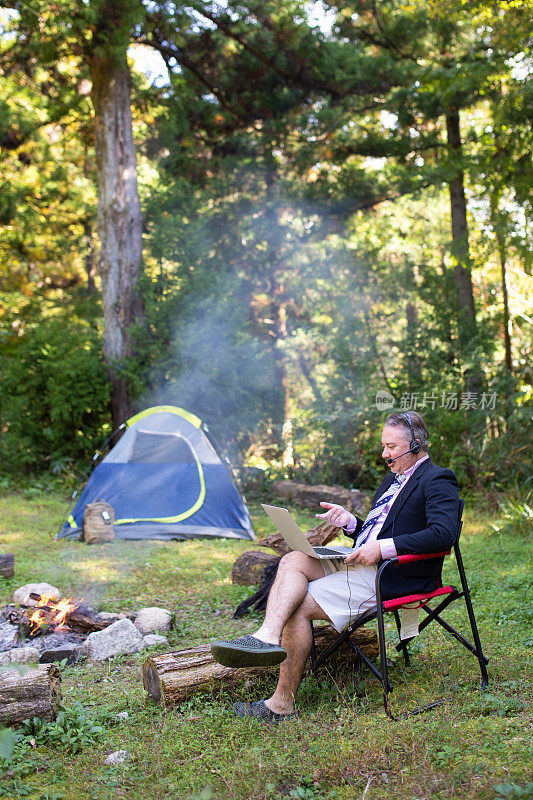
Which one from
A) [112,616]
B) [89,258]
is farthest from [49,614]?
[89,258]

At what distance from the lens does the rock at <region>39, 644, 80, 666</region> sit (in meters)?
3.29

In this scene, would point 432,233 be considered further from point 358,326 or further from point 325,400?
point 325,400

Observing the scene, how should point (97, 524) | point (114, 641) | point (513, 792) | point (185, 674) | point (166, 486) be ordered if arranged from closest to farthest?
point (513, 792), point (185, 674), point (114, 641), point (97, 524), point (166, 486)

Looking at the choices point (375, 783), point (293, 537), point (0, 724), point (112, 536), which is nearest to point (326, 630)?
point (293, 537)

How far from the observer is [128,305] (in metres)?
9.36

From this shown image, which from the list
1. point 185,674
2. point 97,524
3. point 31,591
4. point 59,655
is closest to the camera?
point 185,674

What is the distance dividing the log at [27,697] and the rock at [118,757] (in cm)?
34

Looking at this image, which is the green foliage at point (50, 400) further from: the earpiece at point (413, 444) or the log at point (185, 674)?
the earpiece at point (413, 444)

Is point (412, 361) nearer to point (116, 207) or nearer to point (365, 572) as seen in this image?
point (116, 207)

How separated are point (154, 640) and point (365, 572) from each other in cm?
138

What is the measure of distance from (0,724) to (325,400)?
6.79 meters

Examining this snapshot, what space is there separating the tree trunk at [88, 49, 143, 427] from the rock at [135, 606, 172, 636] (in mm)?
5626

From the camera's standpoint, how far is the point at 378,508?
10.0ft

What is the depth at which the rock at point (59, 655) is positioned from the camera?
3.29 m
